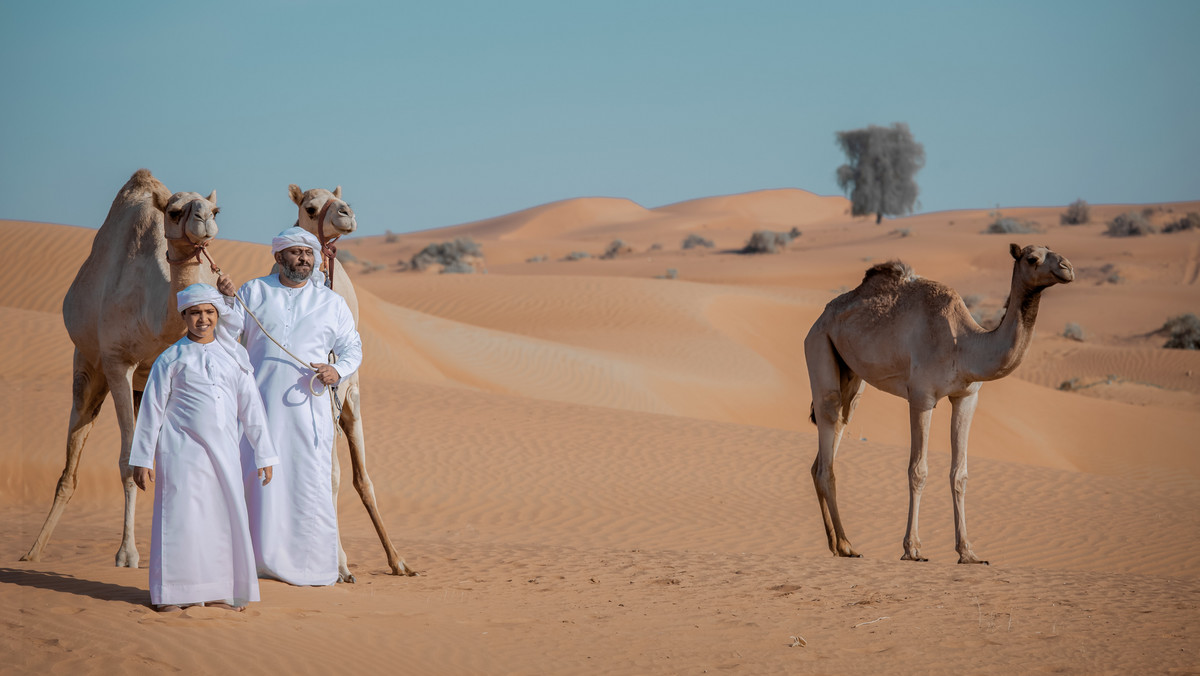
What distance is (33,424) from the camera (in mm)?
12422

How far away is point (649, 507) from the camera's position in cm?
1223

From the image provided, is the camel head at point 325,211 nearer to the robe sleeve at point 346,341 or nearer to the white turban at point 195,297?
the robe sleeve at point 346,341

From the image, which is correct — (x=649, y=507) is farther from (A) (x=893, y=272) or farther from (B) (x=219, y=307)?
(B) (x=219, y=307)

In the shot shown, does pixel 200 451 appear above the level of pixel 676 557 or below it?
above

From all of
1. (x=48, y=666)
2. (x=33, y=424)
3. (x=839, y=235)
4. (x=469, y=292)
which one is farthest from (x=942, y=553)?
(x=839, y=235)

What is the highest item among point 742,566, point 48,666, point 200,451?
point 200,451

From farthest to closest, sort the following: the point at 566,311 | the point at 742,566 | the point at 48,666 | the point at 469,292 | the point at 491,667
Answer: the point at 469,292, the point at 566,311, the point at 742,566, the point at 491,667, the point at 48,666

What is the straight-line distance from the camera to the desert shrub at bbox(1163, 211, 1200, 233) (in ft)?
161

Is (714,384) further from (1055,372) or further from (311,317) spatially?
(311,317)

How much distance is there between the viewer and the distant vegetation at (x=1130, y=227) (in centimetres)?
4925

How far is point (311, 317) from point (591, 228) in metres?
89.1

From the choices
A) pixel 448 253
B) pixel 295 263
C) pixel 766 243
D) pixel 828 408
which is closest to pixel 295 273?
pixel 295 263

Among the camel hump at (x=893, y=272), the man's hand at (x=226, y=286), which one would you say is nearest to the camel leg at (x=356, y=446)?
the man's hand at (x=226, y=286)

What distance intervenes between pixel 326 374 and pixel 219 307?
75 centimetres
